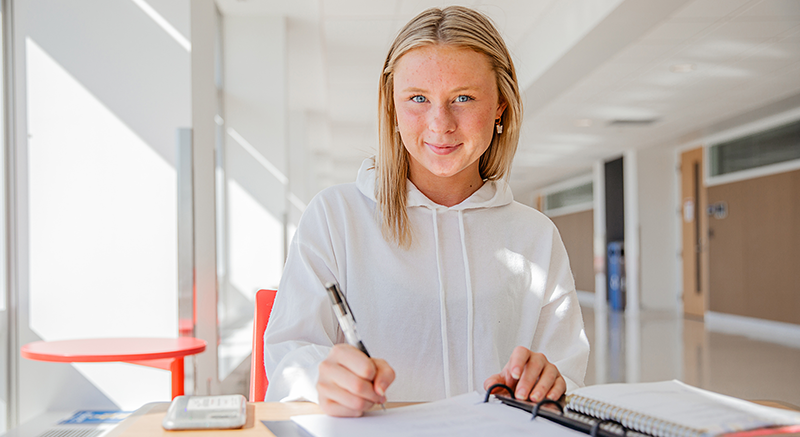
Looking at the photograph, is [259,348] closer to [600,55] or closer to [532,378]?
[532,378]

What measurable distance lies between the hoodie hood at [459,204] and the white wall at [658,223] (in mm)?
10494

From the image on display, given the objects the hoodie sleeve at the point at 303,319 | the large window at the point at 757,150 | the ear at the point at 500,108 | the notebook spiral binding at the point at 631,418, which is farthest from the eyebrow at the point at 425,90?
the large window at the point at 757,150

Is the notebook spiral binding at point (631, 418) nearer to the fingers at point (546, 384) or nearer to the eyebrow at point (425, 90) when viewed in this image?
the fingers at point (546, 384)

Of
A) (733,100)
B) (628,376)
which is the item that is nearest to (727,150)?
(733,100)

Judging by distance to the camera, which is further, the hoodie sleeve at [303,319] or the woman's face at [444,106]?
the woman's face at [444,106]

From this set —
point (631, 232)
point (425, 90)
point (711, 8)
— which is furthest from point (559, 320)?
point (631, 232)

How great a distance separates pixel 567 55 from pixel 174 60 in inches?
138

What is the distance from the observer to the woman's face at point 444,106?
1158 millimetres

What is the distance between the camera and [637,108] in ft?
26.0

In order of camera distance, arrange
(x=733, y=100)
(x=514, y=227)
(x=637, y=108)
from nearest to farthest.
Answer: (x=514, y=227)
(x=733, y=100)
(x=637, y=108)

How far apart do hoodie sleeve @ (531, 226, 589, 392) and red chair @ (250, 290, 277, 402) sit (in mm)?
561

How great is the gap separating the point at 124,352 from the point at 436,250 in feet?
4.28

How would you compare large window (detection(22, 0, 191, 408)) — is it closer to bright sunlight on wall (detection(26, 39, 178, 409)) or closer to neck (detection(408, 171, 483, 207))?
bright sunlight on wall (detection(26, 39, 178, 409))

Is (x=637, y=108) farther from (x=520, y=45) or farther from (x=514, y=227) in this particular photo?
(x=514, y=227)
